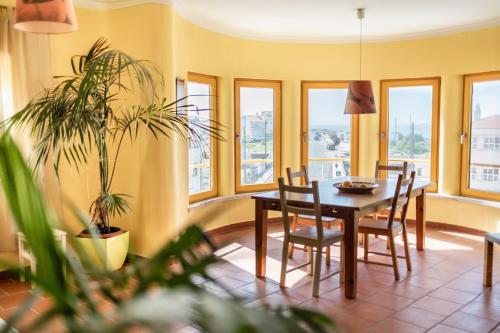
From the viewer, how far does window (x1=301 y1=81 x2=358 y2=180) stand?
646 cm

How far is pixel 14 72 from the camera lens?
3850 millimetres

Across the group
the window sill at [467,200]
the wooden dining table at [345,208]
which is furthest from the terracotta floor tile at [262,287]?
the window sill at [467,200]

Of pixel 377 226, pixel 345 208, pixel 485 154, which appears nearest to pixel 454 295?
pixel 377 226

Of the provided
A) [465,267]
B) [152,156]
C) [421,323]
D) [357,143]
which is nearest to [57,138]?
[152,156]

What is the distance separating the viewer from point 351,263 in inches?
142

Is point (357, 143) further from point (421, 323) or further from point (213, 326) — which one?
point (213, 326)

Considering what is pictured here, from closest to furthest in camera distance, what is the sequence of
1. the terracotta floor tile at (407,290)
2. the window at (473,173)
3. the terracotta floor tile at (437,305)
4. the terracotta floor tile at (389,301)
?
1. the terracotta floor tile at (437,305)
2. the terracotta floor tile at (389,301)
3. the terracotta floor tile at (407,290)
4. the window at (473,173)

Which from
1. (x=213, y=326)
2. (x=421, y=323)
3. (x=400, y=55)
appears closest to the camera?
(x=213, y=326)

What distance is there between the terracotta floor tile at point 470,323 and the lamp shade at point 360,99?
197 centimetres

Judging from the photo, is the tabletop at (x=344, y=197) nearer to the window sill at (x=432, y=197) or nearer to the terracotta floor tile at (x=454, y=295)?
the terracotta floor tile at (x=454, y=295)

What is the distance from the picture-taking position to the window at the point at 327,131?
646cm

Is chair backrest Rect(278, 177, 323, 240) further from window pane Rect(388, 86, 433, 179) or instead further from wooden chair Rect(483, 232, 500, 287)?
window pane Rect(388, 86, 433, 179)

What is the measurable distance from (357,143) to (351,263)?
313 cm

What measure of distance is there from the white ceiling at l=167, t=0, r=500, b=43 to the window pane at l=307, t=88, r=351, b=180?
772 mm
